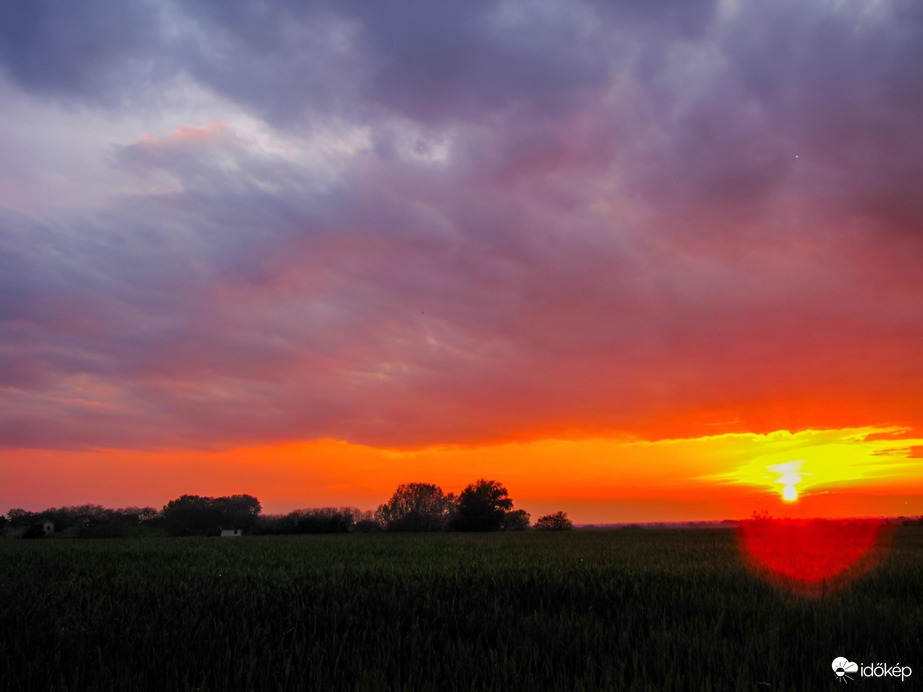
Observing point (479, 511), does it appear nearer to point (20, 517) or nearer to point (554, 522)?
point (554, 522)

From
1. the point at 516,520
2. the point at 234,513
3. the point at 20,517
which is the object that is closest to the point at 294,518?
the point at 234,513

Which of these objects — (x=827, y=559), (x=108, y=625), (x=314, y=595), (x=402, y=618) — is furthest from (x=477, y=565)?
(x=827, y=559)

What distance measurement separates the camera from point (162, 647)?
5555 mm

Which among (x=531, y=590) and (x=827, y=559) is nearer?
(x=531, y=590)

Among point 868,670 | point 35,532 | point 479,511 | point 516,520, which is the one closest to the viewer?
point 868,670

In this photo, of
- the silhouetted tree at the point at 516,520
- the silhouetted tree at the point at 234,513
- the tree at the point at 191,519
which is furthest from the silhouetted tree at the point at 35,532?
the silhouetted tree at the point at 516,520

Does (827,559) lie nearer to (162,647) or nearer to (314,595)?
(314,595)

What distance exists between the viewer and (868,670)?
4.92 meters

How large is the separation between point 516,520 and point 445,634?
79591mm

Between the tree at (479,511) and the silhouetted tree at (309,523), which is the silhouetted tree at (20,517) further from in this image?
the tree at (479,511)

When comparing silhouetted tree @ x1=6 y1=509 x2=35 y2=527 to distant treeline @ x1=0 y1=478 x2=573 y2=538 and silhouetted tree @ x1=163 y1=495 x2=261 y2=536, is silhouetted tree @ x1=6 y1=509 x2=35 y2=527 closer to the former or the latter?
distant treeline @ x1=0 y1=478 x2=573 y2=538

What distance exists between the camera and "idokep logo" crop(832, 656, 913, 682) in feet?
15.6

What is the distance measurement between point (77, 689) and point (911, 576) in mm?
14385

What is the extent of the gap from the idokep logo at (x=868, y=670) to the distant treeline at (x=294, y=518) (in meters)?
61.4
